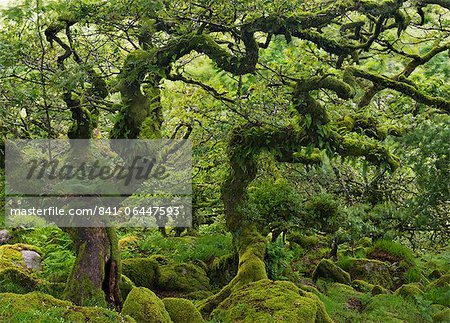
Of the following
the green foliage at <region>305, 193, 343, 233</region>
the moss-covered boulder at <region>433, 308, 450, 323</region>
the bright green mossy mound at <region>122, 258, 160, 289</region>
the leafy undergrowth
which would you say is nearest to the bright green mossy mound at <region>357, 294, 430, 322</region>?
the moss-covered boulder at <region>433, 308, 450, 323</region>

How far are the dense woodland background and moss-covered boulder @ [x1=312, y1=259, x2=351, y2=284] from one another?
0.08 m

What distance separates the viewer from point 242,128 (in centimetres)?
960

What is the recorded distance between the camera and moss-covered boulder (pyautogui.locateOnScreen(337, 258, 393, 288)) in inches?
583

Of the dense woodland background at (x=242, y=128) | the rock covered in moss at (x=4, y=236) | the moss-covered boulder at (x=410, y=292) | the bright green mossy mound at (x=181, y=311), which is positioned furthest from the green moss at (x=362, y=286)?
the rock covered in moss at (x=4, y=236)

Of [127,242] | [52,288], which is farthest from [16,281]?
[127,242]

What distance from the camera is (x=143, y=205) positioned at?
44.1 ft

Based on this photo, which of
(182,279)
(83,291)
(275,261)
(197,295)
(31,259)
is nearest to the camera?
(83,291)

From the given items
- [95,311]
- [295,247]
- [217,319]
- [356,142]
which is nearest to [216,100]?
[356,142]

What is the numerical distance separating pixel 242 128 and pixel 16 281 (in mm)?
5356

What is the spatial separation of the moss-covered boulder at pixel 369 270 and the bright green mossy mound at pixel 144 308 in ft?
33.5

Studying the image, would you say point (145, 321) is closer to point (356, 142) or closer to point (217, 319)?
point (217, 319)

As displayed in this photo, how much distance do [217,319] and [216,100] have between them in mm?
4980

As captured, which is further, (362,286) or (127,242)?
(127,242)

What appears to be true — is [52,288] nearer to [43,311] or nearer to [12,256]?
[12,256]
